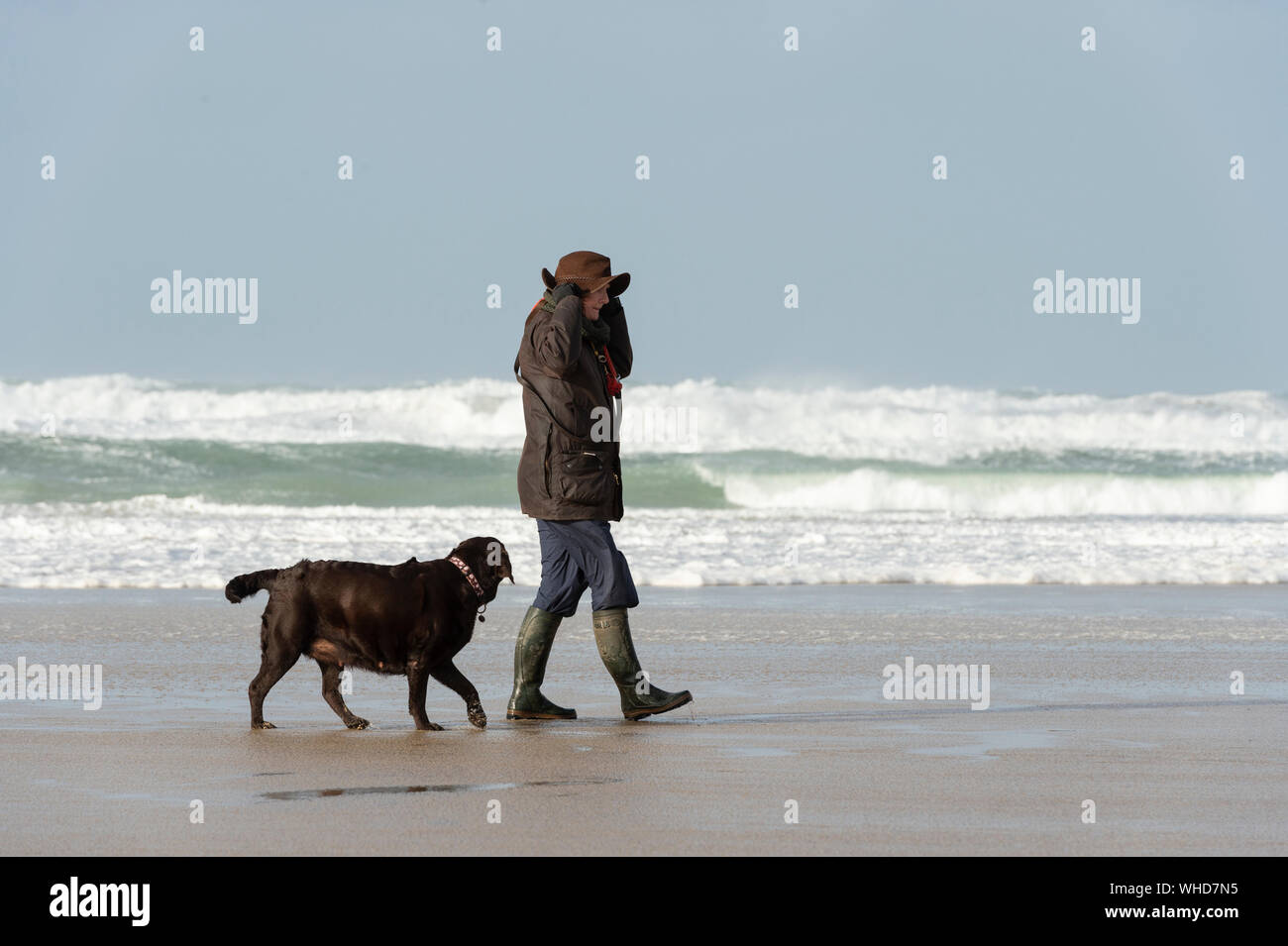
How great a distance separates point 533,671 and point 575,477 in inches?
32.2

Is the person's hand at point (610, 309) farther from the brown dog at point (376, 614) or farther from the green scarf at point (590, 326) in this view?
the brown dog at point (376, 614)

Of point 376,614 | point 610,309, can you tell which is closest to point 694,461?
point 610,309

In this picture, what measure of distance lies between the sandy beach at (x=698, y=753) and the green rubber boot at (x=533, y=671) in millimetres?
113

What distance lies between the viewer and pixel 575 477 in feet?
21.1

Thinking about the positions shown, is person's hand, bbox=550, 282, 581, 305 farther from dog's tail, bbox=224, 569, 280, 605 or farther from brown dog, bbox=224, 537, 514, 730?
dog's tail, bbox=224, 569, 280, 605

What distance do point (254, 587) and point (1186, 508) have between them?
30038 millimetres

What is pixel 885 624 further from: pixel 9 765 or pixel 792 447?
pixel 792 447

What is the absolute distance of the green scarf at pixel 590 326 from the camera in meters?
6.50

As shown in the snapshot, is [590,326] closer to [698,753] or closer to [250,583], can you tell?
[250,583]

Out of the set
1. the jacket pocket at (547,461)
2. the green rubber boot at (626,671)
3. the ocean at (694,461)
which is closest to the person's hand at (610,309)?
the jacket pocket at (547,461)

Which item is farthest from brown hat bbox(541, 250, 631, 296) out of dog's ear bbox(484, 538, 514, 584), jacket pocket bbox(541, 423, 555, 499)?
dog's ear bbox(484, 538, 514, 584)

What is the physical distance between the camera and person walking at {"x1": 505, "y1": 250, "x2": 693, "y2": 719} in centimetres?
643

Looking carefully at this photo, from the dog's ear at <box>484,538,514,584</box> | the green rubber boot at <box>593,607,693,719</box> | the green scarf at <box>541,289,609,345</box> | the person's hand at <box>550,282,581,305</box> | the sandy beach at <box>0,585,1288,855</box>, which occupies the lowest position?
the sandy beach at <box>0,585,1288,855</box>
